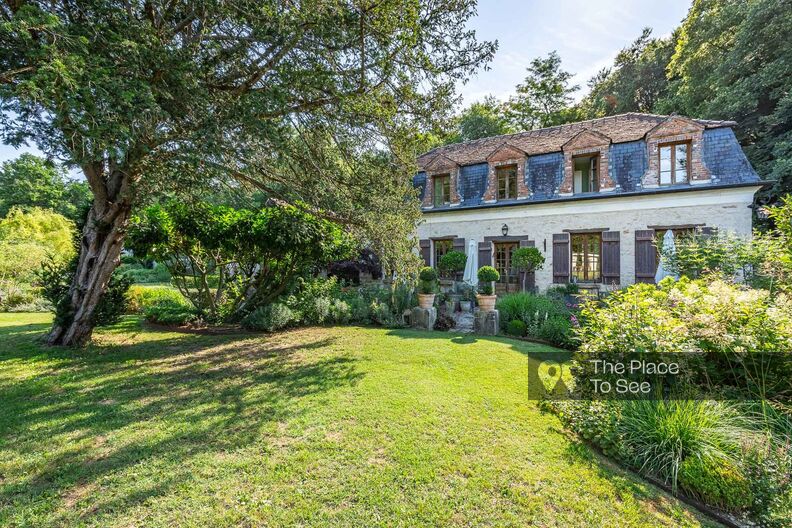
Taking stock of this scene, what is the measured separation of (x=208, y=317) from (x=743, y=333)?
989 centimetres

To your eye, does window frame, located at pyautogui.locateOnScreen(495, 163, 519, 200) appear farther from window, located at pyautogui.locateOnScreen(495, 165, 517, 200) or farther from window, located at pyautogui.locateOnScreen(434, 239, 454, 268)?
window, located at pyautogui.locateOnScreen(434, 239, 454, 268)

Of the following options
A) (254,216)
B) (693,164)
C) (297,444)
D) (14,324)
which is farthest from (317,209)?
(693,164)

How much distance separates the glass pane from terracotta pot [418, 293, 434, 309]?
10374 mm

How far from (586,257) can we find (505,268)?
10.4ft

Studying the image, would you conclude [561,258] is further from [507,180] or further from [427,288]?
[427,288]

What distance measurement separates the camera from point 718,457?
2.62 m

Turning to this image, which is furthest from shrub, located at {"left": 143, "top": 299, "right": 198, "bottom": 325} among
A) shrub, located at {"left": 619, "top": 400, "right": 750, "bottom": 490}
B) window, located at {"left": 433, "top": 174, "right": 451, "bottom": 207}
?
window, located at {"left": 433, "top": 174, "right": 451, "bottom": 207}

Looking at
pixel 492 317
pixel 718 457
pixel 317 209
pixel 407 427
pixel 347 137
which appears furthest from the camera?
pixel 492 317

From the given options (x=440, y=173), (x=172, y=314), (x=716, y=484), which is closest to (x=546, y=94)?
(x=440, y=173)

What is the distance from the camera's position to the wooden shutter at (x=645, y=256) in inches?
456

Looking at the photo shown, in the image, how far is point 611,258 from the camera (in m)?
12.3

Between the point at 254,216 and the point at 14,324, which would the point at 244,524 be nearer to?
the point at 254,216

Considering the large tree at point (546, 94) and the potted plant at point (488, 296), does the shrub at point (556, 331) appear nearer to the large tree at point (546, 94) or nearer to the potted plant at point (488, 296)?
the potted plant at point (488, 296)

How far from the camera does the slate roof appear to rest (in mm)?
12391
